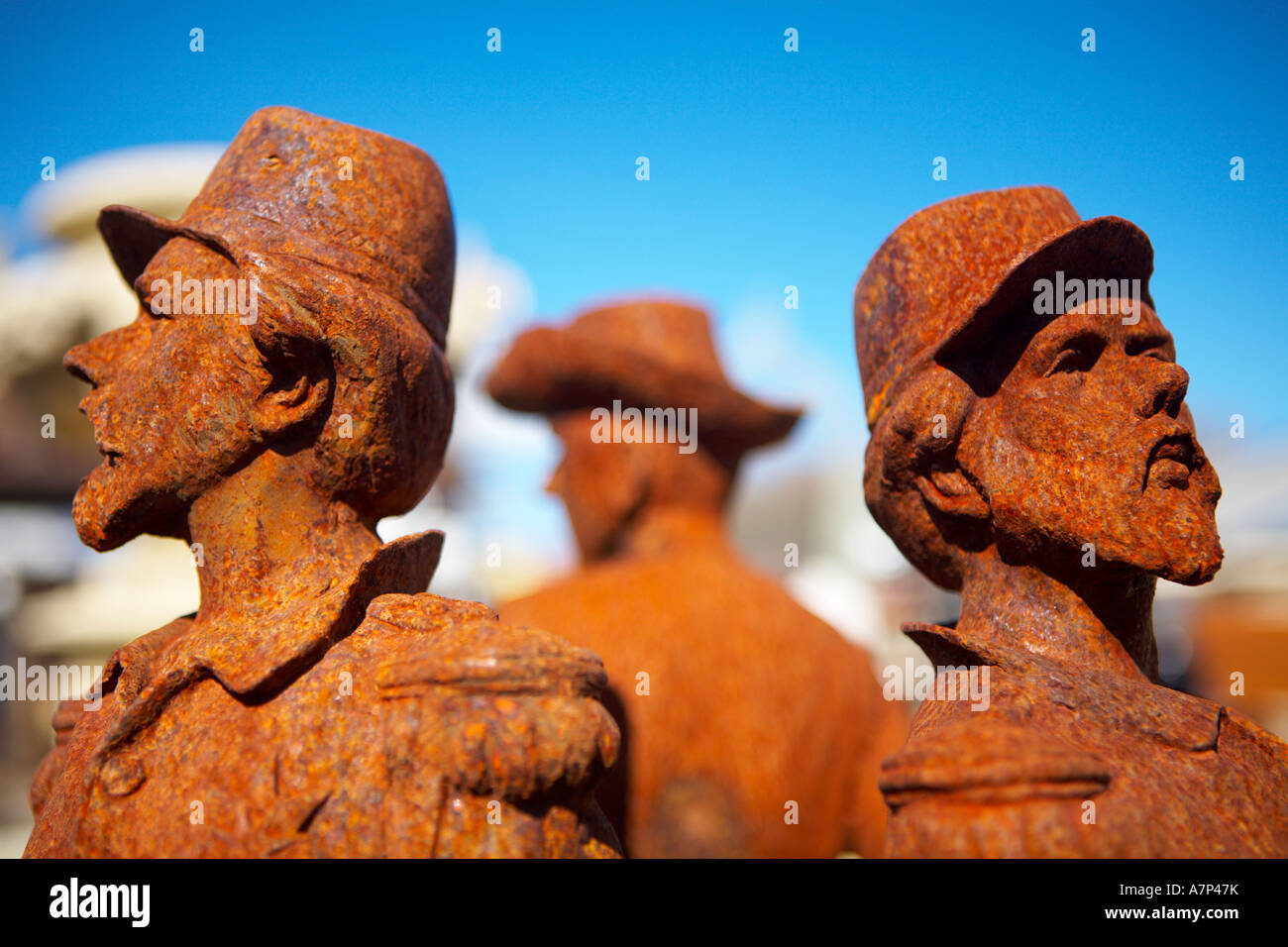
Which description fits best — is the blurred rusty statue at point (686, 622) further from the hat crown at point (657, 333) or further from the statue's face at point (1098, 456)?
the statue's face at point (1098, 456)

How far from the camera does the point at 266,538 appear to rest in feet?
8.68

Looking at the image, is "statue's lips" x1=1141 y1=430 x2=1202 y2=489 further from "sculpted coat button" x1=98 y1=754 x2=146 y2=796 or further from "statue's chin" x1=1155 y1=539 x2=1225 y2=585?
"sculpted coat button" x1=98 y1=754 x2=146 y2=796

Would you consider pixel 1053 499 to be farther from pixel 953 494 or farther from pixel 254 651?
pixel 254 651

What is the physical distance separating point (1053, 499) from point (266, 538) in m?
1.91

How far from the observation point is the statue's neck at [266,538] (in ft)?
8.60

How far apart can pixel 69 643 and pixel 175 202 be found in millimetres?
3976

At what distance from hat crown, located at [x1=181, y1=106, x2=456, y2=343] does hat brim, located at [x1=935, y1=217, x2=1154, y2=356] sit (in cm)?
141

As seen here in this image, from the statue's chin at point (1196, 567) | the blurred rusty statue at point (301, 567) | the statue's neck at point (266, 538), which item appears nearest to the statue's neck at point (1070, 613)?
the statue's chin at point (1196, 567)

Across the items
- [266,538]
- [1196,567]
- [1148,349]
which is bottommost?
[1196,567]

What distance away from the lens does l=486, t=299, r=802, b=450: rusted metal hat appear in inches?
232

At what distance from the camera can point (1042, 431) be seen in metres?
2.60

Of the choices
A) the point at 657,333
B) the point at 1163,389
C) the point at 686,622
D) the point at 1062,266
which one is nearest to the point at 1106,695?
the point at 1163,389

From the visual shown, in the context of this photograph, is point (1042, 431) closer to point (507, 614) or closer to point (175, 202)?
point (507, 614)

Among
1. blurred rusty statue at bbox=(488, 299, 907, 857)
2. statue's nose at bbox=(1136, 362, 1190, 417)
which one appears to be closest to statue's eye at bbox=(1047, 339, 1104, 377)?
statue's nose at bbox=(1136, 362, 1190, 417)
